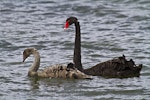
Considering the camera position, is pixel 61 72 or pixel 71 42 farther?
pixel 71 42

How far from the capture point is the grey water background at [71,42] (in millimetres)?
9133

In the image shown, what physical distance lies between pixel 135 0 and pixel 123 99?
1090 centimetres

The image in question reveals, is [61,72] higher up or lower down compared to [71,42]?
lower down

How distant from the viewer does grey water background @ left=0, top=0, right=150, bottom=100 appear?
9.13 m

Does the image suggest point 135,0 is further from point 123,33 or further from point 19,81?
point 19,81

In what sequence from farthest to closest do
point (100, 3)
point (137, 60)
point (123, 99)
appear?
point (100, 3)
point (137, 60)
point (123, 99)

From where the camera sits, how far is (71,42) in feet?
43.5

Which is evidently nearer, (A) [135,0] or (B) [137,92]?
(B) [137,92]

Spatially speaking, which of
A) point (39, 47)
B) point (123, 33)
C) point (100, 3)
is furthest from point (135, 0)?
point (39, 47)

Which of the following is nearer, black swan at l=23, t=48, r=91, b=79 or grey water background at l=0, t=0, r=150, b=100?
grey water background at l=0, t=0, r=150, b=100

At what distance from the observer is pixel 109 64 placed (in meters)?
10.2

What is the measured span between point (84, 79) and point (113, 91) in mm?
828

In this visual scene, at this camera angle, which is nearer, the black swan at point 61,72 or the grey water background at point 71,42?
the grey water background at point 71,42

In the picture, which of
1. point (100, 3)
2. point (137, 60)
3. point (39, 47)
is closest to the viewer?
point (137, 60)
